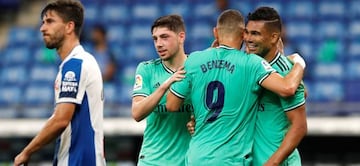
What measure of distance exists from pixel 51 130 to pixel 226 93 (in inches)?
48.9

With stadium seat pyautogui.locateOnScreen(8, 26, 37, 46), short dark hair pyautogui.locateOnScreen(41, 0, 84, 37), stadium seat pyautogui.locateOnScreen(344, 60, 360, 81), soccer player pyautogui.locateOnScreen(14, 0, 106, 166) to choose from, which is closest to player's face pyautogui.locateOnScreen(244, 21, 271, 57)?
soccer player pyautogui.locateOnScreen(14, 0, 106, 166)

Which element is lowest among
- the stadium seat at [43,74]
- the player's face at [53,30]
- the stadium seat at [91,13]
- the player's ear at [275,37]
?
Result: the stadium seat at [43,74]

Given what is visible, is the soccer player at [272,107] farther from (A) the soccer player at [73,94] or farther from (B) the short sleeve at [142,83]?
(A) the soccer player at [73,94]

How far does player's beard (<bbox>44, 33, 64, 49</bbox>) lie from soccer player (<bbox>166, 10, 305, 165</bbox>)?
0.94 m

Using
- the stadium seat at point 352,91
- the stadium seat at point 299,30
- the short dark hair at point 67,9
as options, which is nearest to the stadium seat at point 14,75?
the stadium seat at point 299,30

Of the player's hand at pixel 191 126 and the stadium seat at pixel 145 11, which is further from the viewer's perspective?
the stadium seat at pixel 145 11

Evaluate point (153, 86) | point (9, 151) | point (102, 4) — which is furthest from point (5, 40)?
point (153, 86)

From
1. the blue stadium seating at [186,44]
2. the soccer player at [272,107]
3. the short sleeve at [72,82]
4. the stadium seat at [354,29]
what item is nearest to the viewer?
the soccer player at [272,107]

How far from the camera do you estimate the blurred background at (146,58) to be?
523 inches

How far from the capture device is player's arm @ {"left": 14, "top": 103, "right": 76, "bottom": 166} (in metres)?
6.87

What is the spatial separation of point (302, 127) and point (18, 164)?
1.94 metres

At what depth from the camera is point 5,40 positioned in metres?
17.9

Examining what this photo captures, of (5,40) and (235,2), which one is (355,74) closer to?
(235,2)

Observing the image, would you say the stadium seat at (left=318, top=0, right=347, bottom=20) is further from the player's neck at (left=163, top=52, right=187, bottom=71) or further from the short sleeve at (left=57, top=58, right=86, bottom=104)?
the short sleeve at (left=57, top=58, right=86, bottom=104)
